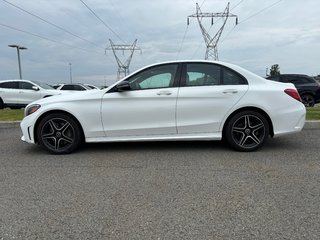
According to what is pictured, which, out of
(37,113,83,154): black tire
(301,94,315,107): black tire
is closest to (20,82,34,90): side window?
(37,113,83,154): black tire

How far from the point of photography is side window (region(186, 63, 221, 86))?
19.3ft

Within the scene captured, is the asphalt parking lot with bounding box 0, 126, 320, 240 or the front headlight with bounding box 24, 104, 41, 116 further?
the front headlight with bounding box 24, 104, 41, 116

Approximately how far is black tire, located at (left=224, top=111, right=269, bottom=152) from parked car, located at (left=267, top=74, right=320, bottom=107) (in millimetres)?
9444

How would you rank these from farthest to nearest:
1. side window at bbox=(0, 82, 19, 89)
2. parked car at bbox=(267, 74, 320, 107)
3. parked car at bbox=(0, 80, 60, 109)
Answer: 1. side window at bbox=(0, 82, 19, 89)
2. parked car at bbox=(0, 80, 60, 109)
3. parked car at bbox=(267, 74, 320, 107)

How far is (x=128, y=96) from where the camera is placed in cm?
577

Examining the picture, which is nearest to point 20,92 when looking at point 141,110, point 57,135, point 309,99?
point 57,135

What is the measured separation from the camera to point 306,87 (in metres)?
14.3

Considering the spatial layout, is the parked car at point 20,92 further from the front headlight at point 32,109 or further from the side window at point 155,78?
the side window at point 155,78

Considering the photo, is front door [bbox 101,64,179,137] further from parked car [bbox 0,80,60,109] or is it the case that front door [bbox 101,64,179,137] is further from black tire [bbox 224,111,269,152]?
parked car [bbox 0,80,60,109]

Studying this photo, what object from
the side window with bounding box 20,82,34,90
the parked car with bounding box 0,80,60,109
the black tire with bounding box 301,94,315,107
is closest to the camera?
the black tire with bounding box 301,94,315,107

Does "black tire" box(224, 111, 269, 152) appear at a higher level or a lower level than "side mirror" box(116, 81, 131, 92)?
lower

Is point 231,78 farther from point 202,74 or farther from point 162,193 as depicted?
point 162,193

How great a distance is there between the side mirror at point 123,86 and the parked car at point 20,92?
453 inches

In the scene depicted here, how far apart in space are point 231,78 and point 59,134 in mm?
3086
